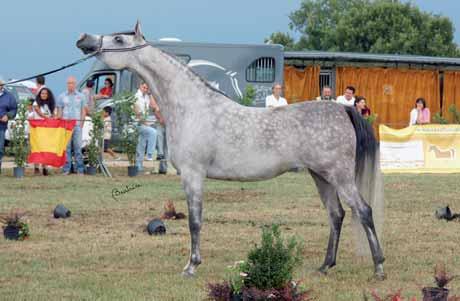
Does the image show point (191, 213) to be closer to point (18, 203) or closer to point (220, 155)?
point (220, 155)

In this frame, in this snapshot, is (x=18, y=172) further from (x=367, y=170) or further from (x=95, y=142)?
(x=367, y=170)

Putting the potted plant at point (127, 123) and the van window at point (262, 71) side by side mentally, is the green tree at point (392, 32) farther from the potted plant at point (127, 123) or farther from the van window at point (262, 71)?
the potted plant at point (127, 123)

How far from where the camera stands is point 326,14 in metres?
87.4

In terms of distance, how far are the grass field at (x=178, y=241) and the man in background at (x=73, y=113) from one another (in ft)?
7.64

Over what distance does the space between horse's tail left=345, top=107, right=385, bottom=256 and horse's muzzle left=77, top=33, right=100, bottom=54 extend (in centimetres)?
258

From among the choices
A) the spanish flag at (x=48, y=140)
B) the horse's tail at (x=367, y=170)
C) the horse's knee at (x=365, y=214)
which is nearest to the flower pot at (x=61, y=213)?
the horse's tail at (x=367, y=170)

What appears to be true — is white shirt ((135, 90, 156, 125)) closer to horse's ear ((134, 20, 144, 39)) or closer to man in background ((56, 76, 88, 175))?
man in background ((56, 76, 88, 175))

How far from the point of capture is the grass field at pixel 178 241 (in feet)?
29.5

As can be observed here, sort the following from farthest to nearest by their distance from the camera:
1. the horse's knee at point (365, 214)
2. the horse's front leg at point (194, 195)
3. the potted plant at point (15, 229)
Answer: the potted plant at point (15, 229) → the horse's knee at point (365, 214) → the horse's front leg at point (194, 195)

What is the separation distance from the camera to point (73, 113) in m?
21.5

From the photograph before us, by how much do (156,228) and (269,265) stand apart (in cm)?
521

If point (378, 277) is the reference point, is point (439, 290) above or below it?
above

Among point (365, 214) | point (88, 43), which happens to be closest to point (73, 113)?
point (88, 43)

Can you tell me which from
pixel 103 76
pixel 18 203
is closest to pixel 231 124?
pixel 18 203
